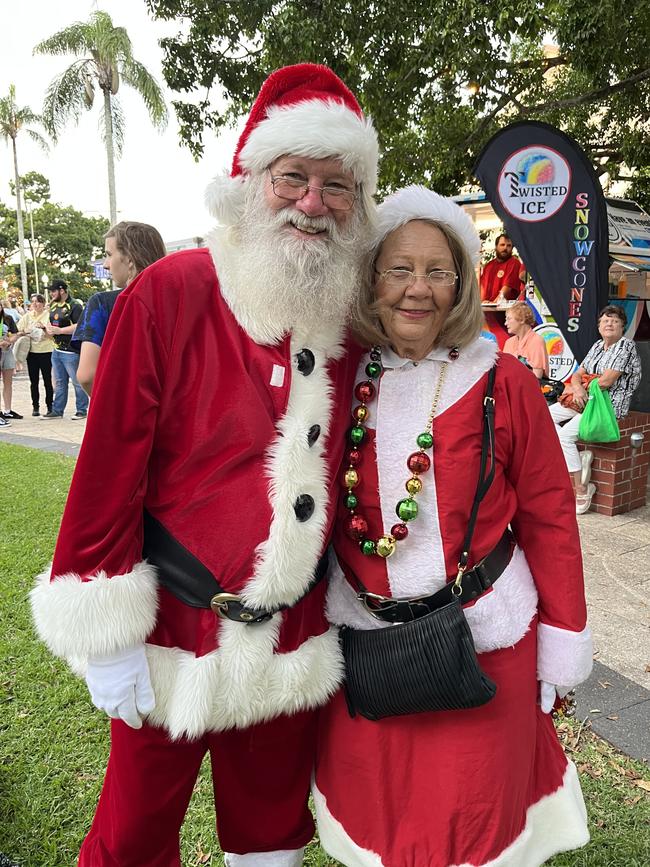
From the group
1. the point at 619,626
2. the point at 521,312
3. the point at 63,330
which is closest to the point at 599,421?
the point at 521,312

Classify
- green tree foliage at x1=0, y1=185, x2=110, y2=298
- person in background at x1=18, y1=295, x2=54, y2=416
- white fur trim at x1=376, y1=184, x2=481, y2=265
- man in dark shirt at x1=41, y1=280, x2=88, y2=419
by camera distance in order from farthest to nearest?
green tree foliage at x1=0, y1=185, x2=110, y2=298 → person in background at x1=18, y1=295, x2=54, y2=416 → man in dark shirt at x1=41, y1=280, x2=88, y2=419 → white fur trim at x1=376, y1=184, x2=481, y2=265

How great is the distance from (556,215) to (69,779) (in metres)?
6.23

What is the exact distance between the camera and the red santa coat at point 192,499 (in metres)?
1.52

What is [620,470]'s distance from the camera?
5.66m

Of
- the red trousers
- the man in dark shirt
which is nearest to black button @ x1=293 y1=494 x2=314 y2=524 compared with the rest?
the red trousers

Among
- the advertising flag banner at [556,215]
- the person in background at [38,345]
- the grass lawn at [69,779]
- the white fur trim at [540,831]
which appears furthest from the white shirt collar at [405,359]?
the person in background at [38,345]

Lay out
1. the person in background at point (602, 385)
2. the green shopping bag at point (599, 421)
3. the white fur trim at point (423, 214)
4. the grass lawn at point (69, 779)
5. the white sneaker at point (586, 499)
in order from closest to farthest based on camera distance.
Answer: the white fur trim at point (423, 214), the grass lawn at point (69, 779), the green shopping bag at point (599, 421), the person in background at point (602, 385), the white sneaker at point (586, 499)

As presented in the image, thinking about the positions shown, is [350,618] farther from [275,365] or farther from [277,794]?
[275,365]

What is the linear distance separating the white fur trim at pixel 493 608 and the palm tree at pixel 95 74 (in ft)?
73.0

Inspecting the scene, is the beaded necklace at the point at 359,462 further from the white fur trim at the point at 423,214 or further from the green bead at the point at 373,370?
the white fur trim at the point at 423,214

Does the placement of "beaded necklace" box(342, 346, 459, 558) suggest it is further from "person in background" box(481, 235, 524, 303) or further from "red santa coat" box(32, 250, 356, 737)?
"person in background" box(481, 235, 524, 303)

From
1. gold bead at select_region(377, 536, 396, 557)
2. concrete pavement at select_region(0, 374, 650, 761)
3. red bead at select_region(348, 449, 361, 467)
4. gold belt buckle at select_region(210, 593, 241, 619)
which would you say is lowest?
concrete pavement at select_region(0, 374, 650, 761)

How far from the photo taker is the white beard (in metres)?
1.66

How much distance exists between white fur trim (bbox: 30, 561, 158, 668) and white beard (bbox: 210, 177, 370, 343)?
0.65 meters
